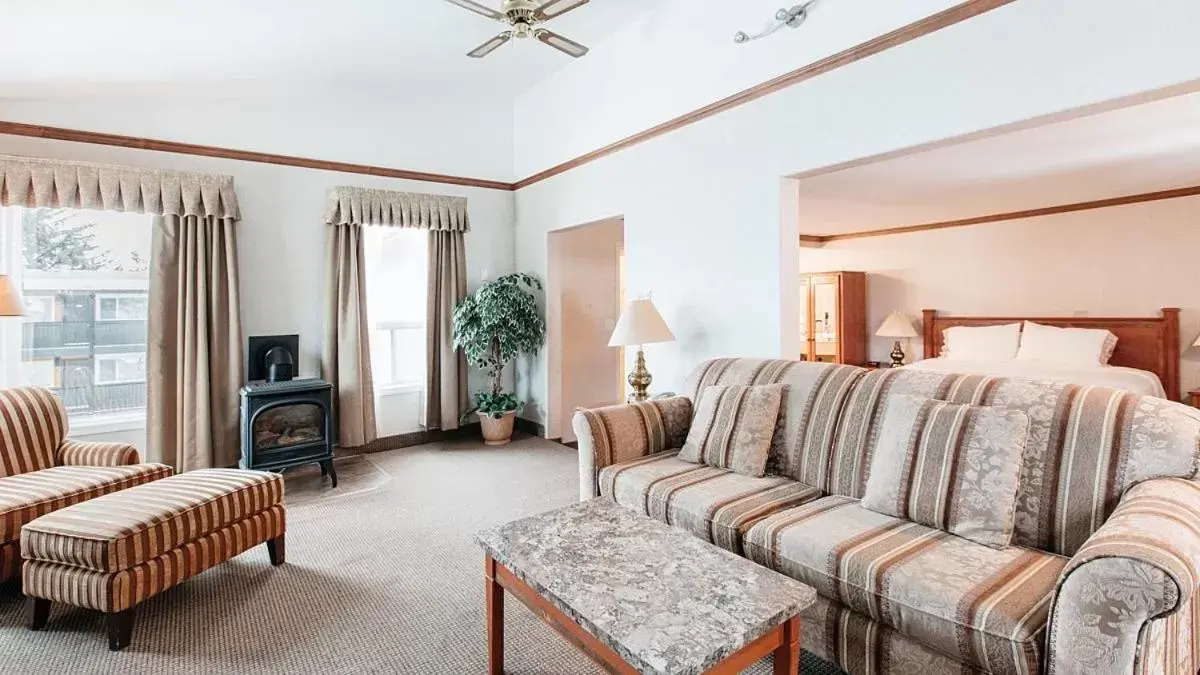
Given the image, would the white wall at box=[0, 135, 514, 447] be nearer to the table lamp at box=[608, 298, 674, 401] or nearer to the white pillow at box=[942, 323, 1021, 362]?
the table lamp at box=[608, 298, 674, 401]

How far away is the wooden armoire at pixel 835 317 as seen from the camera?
6.90m

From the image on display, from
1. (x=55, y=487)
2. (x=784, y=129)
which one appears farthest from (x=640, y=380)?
(x=55, y=487)

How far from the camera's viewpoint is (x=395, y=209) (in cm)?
483

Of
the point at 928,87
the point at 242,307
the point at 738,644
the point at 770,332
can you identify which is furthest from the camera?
the point at 242,307

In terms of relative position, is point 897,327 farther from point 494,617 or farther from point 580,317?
point 494,617

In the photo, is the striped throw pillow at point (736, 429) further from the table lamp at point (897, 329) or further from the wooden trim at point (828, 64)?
the table lamp at point (897, 329)

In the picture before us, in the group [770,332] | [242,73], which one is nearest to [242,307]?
[242,73]

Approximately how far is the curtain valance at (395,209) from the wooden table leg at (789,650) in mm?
4359

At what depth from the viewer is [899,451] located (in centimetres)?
206

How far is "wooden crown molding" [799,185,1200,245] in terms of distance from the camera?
4.84m

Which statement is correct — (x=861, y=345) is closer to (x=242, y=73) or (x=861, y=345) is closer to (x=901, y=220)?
(x=901, y=220)

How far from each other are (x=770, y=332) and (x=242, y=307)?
380 centimetres

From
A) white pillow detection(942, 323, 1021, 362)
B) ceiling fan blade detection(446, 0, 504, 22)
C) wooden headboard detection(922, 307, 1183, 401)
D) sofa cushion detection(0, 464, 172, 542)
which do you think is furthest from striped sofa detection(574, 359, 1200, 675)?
wooden headboard detection(922, 307, 1183, 401)

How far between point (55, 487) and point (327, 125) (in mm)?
3186
